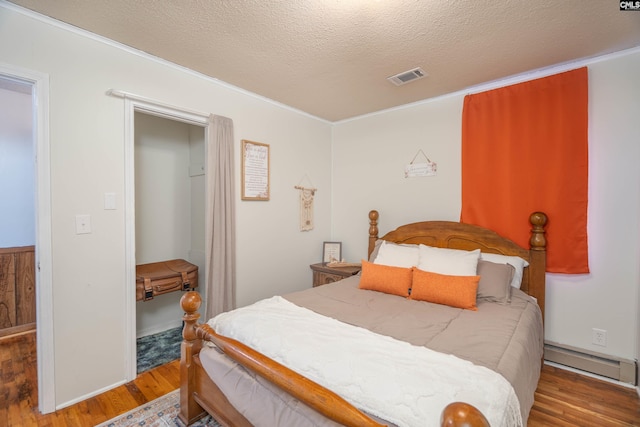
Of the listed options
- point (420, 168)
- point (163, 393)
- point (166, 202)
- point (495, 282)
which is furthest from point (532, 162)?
point (166, 202)

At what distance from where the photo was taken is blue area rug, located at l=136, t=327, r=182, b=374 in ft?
7.97

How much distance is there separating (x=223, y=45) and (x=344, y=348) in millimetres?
2101

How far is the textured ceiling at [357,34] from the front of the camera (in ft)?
5.42

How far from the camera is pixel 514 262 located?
2.34 metres

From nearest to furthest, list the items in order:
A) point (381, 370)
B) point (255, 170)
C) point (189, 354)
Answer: point (381, 370), point (189, 354), point (255, 170)

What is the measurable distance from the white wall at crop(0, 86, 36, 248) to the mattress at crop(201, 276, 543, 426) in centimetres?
306

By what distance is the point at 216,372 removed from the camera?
1.47 meters

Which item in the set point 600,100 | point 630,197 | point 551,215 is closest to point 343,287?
point 551,215

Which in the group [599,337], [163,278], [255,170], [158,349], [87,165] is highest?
[255,170]

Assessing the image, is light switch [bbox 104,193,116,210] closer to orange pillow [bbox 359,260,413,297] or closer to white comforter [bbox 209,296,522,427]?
white comforter [bbox 209,296,522,427]

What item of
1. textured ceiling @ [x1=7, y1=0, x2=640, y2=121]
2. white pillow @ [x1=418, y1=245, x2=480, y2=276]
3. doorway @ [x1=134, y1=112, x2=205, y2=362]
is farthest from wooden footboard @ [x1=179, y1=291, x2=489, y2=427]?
textured ceiling @ [x1=7, y1=0, x2=640, y2=121]

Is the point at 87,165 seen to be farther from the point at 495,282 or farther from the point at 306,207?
the point at 495,282

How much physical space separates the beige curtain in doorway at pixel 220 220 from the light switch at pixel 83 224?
2.70ft

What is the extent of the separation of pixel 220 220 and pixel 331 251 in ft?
5.04
